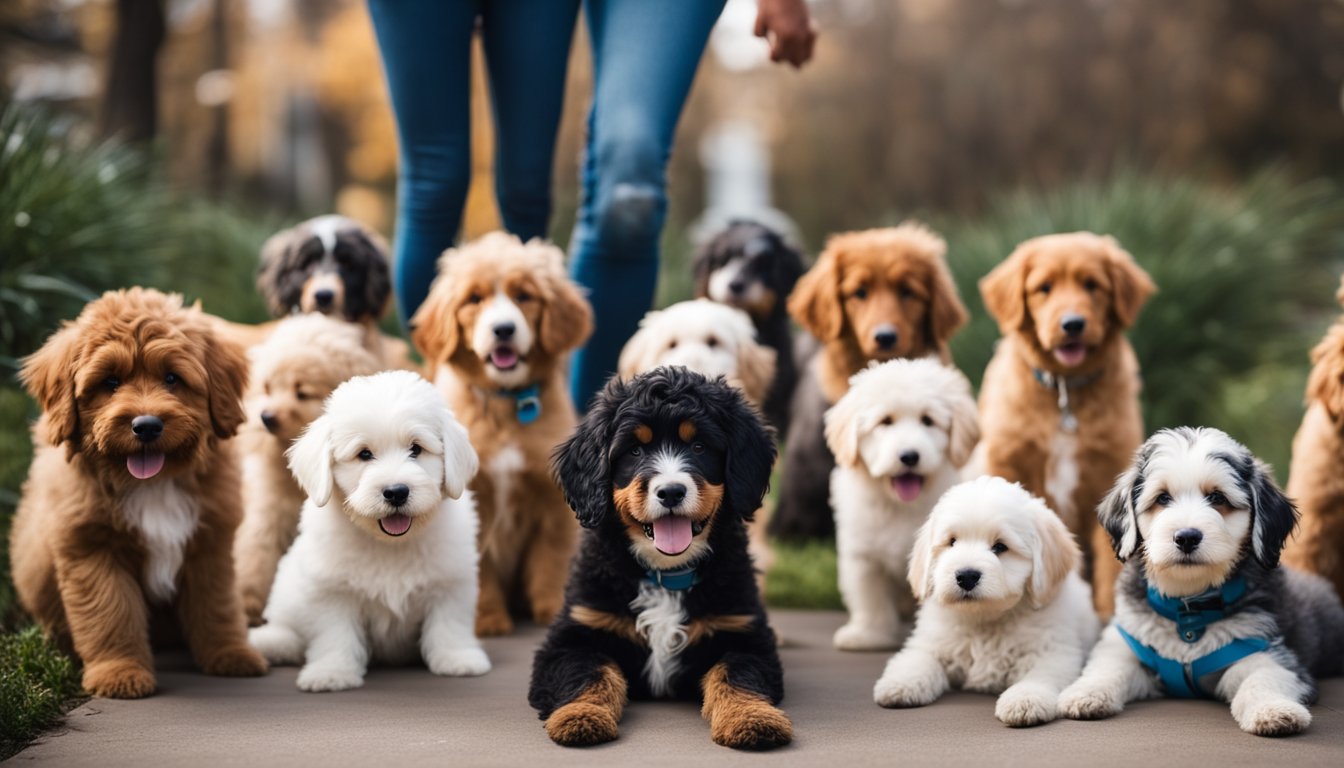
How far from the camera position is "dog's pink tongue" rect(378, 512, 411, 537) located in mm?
4281

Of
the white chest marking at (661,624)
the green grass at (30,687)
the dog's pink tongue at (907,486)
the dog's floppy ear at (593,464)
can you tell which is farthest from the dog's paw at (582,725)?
the dog's pink tongue at (907,486)

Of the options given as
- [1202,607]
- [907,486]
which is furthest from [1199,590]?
[907,486]

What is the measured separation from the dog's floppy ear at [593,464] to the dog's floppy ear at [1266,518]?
1.91 m

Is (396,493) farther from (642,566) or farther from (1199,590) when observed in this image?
(1199,590)

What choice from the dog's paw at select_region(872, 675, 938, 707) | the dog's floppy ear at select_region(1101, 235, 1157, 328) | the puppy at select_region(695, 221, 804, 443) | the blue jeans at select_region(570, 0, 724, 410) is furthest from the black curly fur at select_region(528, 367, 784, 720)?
the puppy at select_region(695, 221, 804, 443)

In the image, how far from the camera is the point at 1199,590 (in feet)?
13.2

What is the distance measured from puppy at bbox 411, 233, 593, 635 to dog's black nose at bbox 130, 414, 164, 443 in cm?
136

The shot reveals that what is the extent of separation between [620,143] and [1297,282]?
241 inches

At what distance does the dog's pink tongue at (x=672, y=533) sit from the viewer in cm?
380

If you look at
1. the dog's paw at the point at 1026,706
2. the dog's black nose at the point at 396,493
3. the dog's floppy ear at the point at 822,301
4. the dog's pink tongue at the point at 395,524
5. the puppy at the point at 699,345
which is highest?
the dog's floppy ear at the point at 822,301

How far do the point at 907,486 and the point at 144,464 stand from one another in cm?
267

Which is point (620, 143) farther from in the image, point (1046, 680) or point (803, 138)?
A: point (803, 138)

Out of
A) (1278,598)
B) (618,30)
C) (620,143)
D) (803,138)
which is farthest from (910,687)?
(803,138)

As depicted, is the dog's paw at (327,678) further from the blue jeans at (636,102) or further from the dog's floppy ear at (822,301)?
the dog's floppy ear at (822,301)
